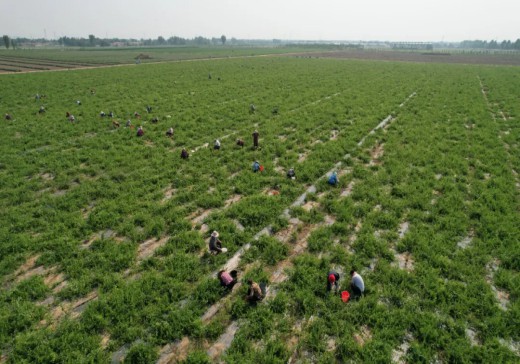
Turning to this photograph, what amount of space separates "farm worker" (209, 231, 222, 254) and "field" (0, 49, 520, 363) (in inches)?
9.3

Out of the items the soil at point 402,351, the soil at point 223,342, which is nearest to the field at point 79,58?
the soil at point 223,342

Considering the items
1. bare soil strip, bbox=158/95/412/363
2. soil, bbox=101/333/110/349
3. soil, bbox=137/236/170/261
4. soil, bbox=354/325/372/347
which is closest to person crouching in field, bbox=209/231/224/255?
bare soil strip, bbox=158/95/412/363

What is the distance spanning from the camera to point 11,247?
8102mm

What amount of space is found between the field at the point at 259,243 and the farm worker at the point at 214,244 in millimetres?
236

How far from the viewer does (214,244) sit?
788 cm

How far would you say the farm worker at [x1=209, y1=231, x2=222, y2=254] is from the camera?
7883 millimetres

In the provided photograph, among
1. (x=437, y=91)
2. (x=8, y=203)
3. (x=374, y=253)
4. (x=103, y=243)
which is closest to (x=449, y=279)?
(x=374, y=253)

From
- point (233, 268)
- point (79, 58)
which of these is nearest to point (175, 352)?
point (233, 268)

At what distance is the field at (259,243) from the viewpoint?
5840 mm

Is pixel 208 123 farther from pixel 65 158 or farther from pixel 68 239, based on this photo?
pixel 68 239

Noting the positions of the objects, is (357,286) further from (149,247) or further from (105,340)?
(149,247)

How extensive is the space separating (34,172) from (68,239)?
6256mm

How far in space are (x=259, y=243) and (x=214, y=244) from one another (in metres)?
1.34

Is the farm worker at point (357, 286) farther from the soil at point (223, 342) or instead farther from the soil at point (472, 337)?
the soil at point (223, 342)
